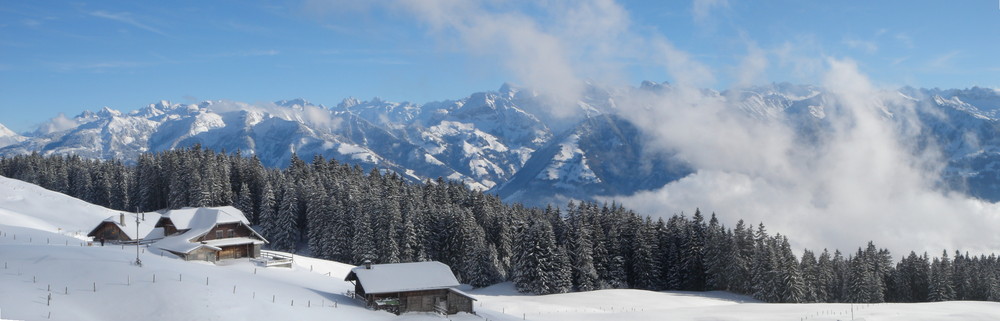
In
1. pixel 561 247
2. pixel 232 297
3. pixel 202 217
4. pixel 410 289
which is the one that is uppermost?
pixel 202 217

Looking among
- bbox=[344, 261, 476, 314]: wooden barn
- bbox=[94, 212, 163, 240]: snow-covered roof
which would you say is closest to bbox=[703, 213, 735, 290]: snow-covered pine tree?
bbox=[344, 261, 476, 314]: wooden barn

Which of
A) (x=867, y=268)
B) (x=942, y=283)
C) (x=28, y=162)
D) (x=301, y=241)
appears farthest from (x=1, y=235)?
(x=942, y=283)

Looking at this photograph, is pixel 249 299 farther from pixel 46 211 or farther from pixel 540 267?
pixel 46 211

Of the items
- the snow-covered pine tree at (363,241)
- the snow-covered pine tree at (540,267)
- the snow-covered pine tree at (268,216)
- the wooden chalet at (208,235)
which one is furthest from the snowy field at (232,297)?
the snow-covered pine tree at (268,216)

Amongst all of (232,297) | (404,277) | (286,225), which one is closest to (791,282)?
(404,277)

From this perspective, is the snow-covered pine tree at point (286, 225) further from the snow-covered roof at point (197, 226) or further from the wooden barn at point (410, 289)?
the wooden barn at point (410, 289)

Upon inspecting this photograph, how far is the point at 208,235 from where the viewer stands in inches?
3408

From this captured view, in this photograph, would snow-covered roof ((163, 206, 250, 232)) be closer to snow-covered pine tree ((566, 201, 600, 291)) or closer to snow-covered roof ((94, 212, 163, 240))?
snow-covered roof ((94, 212, 163, 240))

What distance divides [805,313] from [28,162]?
170578mm

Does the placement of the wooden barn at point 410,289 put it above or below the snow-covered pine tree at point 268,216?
below

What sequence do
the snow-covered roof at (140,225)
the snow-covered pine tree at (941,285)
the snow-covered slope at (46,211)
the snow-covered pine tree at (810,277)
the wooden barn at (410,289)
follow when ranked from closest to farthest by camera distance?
the wooden barn at (410,289) < the snow-covered roof at (140,225) < the snow-covered pine tree at (810,277) < the snow-covered slope at (46,211) < the snow-covered pine tree at (941,285)

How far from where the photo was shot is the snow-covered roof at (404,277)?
200 ft

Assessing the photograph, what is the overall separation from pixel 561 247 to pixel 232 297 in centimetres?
5284

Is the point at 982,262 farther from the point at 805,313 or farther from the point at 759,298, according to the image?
the point at 805,313
